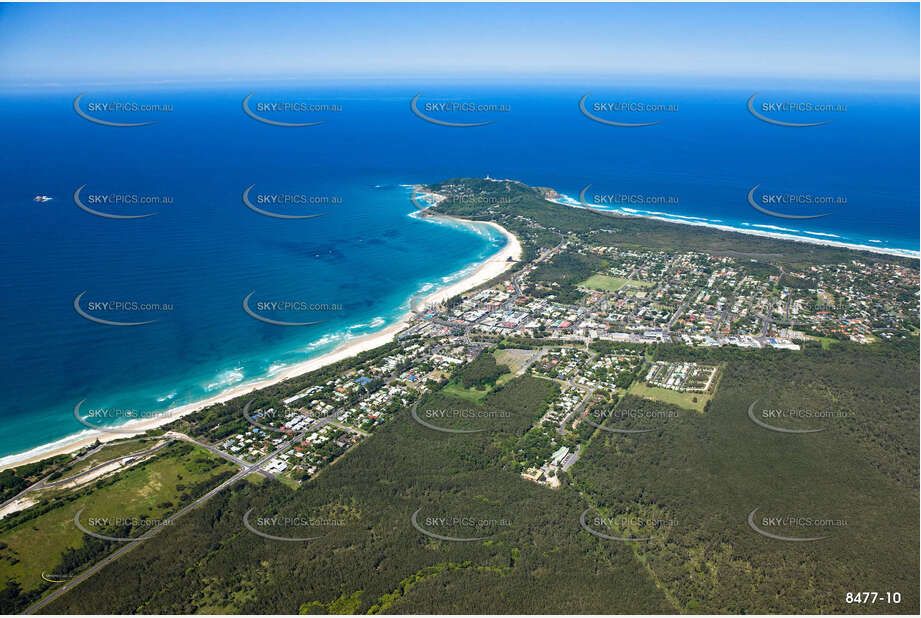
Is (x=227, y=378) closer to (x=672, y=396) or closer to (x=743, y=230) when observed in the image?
(x=672, y=396)

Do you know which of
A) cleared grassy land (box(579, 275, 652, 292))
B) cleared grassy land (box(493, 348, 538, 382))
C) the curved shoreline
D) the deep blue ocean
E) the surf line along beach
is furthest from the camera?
the curved shoreline

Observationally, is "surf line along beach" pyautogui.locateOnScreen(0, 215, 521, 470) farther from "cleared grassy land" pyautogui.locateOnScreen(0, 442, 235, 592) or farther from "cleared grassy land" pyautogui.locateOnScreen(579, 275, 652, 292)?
"cleared grassy land" pyautogui.locateOnScreen(579, 275, 652, 292)

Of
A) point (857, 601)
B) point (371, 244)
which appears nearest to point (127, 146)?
point (371, 244)

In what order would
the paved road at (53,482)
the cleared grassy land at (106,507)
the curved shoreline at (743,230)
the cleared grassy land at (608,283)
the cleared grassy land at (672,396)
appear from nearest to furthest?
the cleared grassy land at (106,507) → the paved road at (53,482) → the cleared grassy land at (672,396) → the cleared grassy land at (608,283) → the curved shoreline at (743,230)

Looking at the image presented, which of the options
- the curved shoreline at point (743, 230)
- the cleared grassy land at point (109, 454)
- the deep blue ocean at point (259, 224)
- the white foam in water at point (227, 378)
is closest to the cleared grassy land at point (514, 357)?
the deep blue ocean at point (259, 224)

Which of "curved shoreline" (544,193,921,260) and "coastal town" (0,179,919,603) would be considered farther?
"curved shoreline" (544,193,921,260)

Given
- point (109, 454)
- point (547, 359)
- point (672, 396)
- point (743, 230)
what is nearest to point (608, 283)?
point (547, 359)

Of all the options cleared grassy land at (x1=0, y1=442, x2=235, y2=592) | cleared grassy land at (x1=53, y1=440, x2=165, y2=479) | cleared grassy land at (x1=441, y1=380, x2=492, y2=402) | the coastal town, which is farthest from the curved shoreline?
cleared grassy land at (x1=53, y1=440, x2=165, y2=479)

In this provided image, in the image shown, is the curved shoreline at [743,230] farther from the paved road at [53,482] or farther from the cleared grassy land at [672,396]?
the paved road at [53,482]
